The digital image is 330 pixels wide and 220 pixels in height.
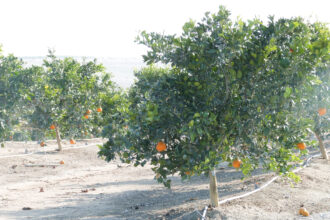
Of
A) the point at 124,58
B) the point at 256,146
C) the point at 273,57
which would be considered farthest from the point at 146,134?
the point at 124,58

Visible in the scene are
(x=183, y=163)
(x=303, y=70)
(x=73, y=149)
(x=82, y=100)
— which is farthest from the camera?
(x=73, y=149)

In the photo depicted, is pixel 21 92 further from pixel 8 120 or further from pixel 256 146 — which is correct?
pixel 256 146

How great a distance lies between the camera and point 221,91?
616 centimetres

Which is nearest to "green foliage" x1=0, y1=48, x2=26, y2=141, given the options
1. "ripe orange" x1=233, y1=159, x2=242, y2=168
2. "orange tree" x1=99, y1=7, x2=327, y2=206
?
"orange tree" x1=99, y1=7, x2=327, y2=206

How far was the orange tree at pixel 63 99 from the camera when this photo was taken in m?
15.7

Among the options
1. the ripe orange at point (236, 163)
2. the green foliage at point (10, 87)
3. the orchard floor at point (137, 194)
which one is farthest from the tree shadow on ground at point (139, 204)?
the green foliage at point (10, 87)

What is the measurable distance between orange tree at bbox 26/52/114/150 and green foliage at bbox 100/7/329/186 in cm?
1031

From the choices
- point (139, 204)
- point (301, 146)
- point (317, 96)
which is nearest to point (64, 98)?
point (139, 204)

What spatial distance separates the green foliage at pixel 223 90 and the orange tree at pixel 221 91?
0.02 metres

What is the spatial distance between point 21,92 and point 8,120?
4.41ft

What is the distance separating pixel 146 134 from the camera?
5.79 metres

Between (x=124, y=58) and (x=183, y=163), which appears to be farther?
(x=124, y=58)

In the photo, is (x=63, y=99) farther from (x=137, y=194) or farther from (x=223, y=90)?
(x=223, y=90)

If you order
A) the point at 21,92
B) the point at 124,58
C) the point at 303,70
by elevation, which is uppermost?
the point at 124,58
